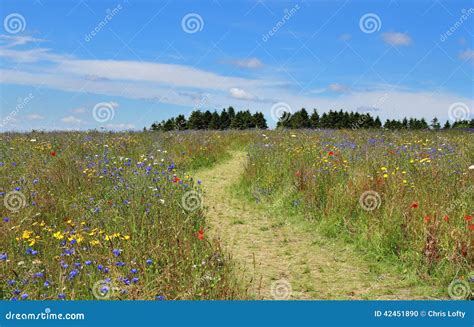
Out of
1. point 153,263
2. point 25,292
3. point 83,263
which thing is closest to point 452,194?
point 153,263

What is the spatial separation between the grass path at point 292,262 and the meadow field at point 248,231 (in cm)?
2

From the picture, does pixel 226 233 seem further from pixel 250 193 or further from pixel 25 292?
pixel 25 292

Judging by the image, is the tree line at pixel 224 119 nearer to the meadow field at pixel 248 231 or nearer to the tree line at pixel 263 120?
the tree line at pixel 263 120

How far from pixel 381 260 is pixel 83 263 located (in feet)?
11.5

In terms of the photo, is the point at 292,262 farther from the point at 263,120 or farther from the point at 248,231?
the point at 263,120

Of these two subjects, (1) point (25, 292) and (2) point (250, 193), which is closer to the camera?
(1) point (25, 292)

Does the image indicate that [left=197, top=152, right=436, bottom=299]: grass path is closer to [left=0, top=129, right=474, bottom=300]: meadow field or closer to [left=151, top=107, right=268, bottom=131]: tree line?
[left=0, top=129, right=474, bottom=300]: meadow field

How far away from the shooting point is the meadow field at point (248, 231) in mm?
3986

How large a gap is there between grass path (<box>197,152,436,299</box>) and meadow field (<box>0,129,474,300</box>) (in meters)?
0.02

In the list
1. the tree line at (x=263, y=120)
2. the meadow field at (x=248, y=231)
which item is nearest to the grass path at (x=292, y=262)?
the meadow field at (x=248, y=231)

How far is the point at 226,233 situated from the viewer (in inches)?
255

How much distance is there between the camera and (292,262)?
5340 millimetres

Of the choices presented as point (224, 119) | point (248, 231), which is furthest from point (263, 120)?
point (248, 231)

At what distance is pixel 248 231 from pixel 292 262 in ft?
4.73
